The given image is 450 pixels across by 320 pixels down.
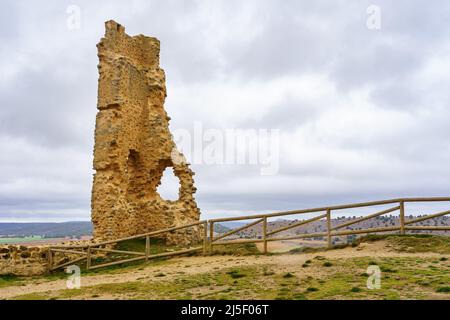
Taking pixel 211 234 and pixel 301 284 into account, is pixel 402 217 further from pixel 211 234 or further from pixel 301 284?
pixel 211 234

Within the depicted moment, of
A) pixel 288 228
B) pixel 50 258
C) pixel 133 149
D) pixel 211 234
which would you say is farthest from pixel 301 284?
pixel 133 149

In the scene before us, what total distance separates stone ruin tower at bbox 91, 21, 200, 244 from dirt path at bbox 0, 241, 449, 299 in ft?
15.1

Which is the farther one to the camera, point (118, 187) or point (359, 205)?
point (118, 187)

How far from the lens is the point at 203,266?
12.9 m

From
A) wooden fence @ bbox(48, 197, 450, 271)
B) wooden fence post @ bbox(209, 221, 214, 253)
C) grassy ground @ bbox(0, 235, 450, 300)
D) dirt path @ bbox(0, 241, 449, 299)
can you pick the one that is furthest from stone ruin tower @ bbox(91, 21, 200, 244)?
grassy ground @ bbox(0, 235, 450, 300)

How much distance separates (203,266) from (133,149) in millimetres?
8667

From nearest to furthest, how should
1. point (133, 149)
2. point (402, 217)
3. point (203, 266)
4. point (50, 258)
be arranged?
point (203, 266) < point (402, 217) < point (50, 258) < point (133, 149)

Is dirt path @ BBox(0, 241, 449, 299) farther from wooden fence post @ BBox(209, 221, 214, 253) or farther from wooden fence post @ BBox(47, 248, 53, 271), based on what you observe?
wooden fence post @ BBox(47, 248, 53, 271)

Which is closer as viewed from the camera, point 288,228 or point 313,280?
point 313,280

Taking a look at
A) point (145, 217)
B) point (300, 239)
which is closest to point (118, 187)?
point (145, 217)

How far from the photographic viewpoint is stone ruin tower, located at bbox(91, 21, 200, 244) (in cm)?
1833
